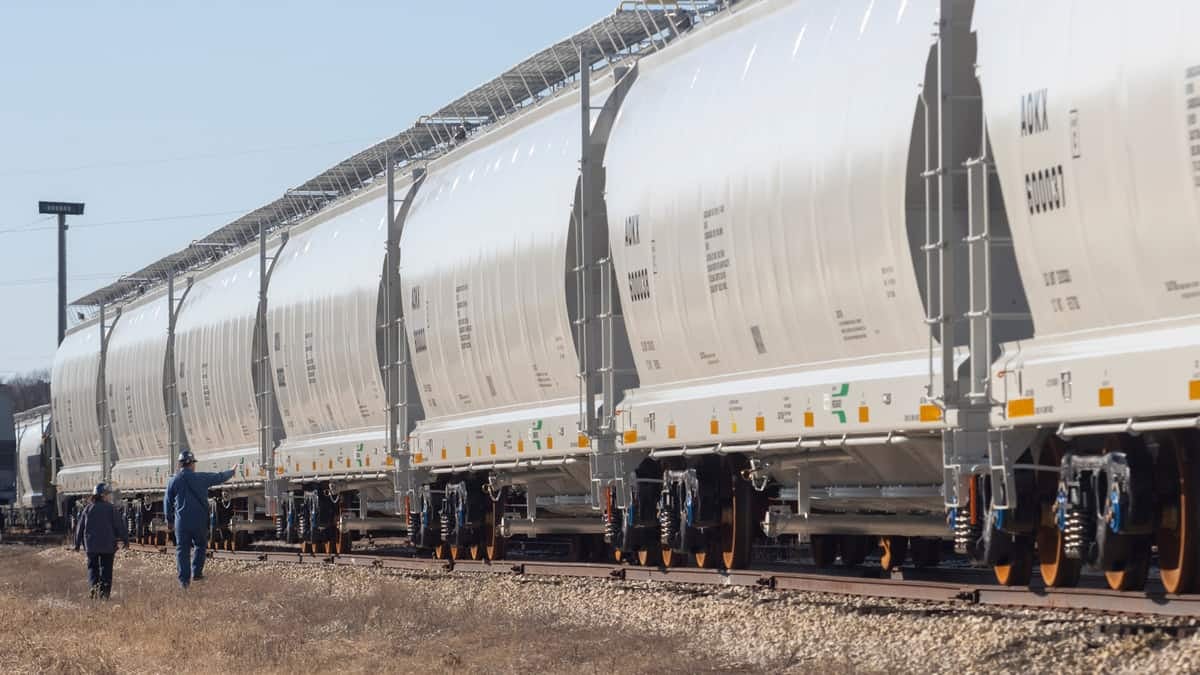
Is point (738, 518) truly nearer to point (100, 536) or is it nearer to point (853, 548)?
point (853, 548)

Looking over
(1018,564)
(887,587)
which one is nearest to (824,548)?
(887,587)

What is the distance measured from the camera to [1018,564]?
1451cm

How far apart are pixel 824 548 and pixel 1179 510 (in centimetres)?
777

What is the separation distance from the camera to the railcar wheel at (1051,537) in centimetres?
1351

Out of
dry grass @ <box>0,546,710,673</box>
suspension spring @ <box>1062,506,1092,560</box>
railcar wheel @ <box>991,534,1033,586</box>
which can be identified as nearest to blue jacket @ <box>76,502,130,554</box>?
dry grass @ <box>0,546,710,673</box>

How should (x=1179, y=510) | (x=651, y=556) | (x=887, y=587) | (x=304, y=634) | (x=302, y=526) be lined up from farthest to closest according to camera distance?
(x=302, y=526) < (x=651, y=556) < (x=304, y=634) < (x=887, y=587) < (x=1179, y=510)

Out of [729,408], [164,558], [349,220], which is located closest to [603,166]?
[729,408]

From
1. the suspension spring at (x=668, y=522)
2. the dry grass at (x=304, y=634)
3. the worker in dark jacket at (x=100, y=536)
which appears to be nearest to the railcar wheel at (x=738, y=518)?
the suspension spring at (x=668, y=522)

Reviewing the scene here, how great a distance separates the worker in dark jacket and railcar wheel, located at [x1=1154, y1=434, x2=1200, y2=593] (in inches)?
504

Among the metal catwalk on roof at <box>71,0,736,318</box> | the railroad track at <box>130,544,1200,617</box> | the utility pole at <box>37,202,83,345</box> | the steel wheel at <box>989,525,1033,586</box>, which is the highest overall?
the utility pole at <box>37,202,83,345</box>

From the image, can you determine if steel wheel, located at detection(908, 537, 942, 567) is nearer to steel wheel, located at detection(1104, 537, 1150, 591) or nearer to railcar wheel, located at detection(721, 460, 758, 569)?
railcar wheel, located at detection(721, 460, 758, 569)

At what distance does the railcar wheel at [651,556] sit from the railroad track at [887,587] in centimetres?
41

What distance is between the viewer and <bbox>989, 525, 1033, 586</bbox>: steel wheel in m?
14.4

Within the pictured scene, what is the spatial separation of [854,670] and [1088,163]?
324 centimetres
